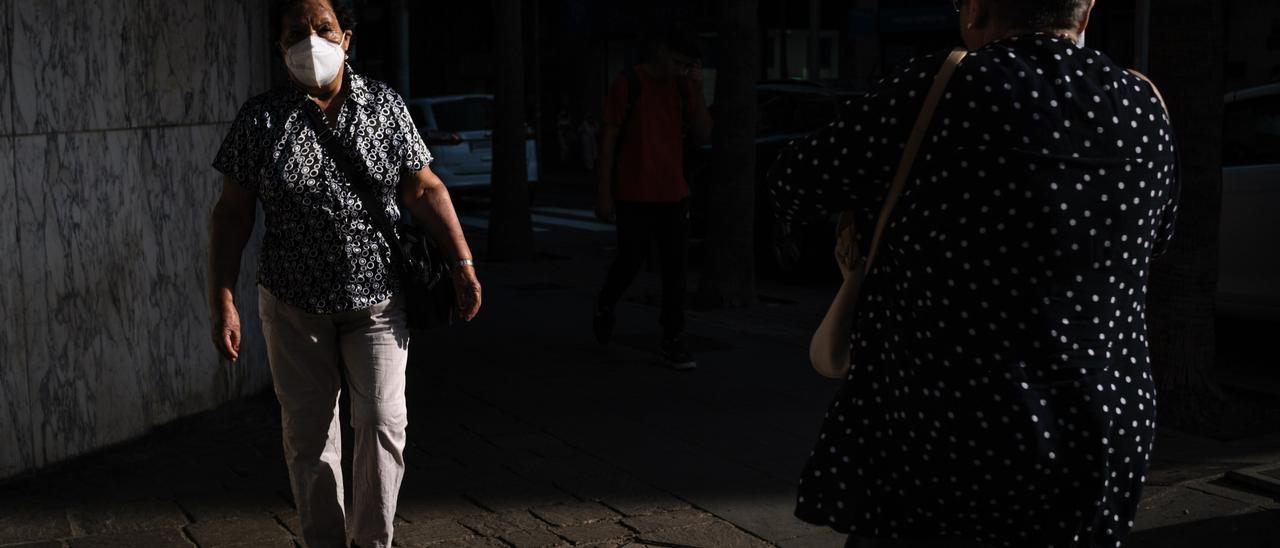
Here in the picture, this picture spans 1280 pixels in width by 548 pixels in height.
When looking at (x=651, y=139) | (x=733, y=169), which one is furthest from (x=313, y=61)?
(x=733, y=169)

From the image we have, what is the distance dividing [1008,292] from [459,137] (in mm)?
19300

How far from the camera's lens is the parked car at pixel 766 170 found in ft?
38.4

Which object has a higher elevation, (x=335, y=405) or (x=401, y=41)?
(x=401, y=41)

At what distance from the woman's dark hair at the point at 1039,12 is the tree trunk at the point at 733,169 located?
7445mm

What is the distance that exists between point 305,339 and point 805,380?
3.65 metres

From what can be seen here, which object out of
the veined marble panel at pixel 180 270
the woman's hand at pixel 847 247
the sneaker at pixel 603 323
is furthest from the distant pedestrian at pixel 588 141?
the woman's hand at pixel 847 247

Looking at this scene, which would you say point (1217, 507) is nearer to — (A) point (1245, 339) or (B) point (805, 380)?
(B) point (805, 380)

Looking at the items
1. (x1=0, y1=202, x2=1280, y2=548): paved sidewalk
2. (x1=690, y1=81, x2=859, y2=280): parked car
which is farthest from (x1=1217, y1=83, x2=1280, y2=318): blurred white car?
(x1=690, y1=81, x2=859, y2=280): parked car

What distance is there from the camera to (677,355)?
24.9ft

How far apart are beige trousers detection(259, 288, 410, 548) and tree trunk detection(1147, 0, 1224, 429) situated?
140 inches

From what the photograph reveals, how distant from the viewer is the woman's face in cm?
404

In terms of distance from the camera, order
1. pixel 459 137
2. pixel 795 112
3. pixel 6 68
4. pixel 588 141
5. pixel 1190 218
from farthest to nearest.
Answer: pixel 588 141 → pixel 459 137 → pixel 795 112 → pixel 1190 218 → pixel 6 68

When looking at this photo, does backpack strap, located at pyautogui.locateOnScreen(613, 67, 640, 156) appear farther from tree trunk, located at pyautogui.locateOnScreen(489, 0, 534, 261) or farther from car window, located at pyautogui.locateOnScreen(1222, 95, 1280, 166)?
tree trunk, located at pyautogui.locateOnScreen(489, 0, 534, 261)

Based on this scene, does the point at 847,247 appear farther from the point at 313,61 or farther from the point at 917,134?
the point at 313,61
